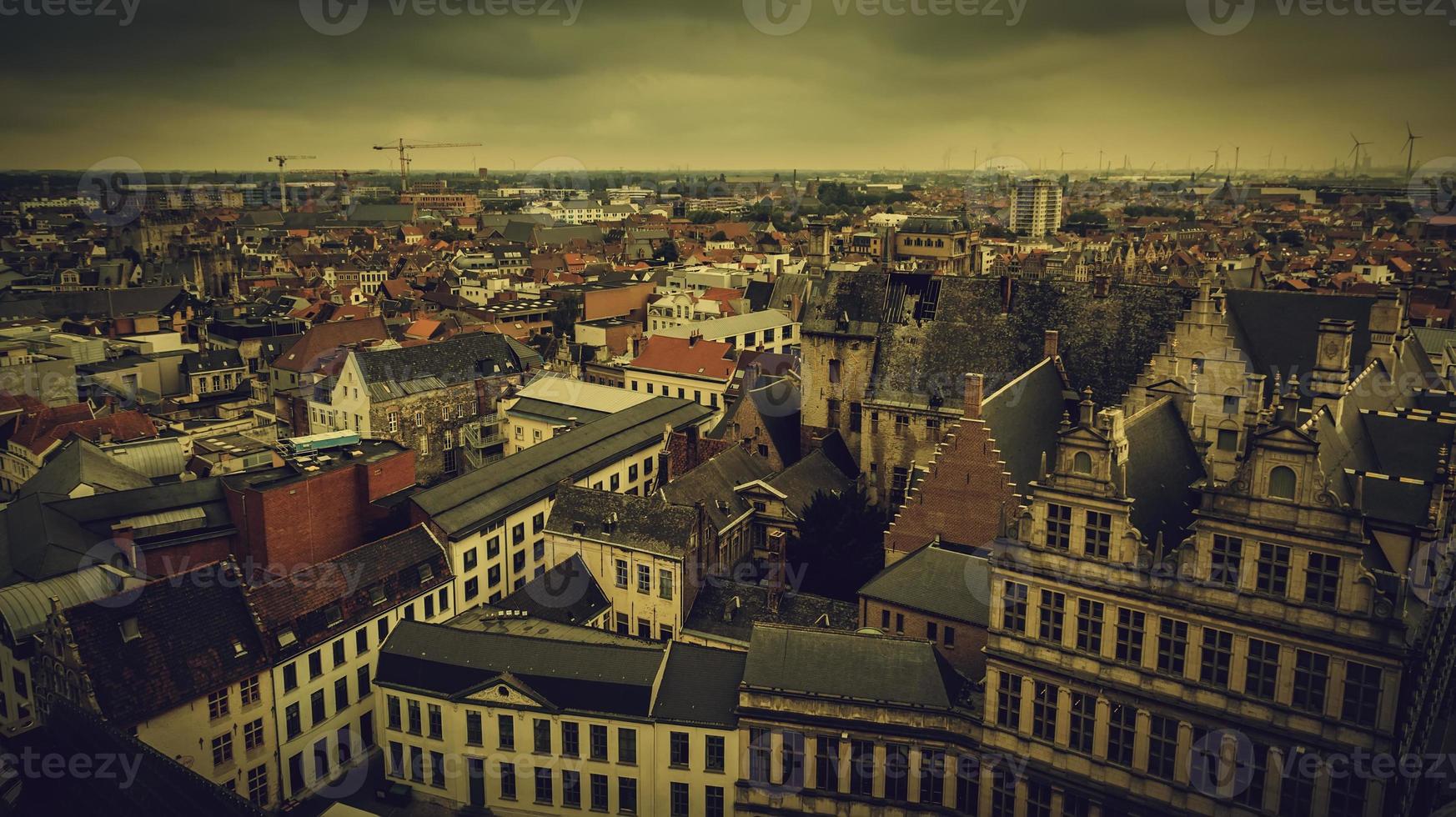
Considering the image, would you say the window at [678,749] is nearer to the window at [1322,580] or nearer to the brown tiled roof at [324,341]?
the window at [1322,580]

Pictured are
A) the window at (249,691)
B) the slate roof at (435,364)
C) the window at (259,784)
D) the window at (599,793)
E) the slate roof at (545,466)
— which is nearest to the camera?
the window at (599,793)

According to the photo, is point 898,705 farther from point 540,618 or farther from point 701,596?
point 540,618

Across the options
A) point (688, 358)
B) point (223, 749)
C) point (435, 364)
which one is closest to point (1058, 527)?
point (223, 749)

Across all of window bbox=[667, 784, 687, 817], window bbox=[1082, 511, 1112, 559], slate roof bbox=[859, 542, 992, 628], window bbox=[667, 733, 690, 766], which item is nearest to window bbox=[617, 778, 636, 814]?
window bbox=[667, 784, 687, 817]

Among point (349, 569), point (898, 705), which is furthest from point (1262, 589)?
point (349, 569)

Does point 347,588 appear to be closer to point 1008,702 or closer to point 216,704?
point 216,704

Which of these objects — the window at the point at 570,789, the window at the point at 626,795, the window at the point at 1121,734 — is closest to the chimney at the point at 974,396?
the window at the point at 1121,734
